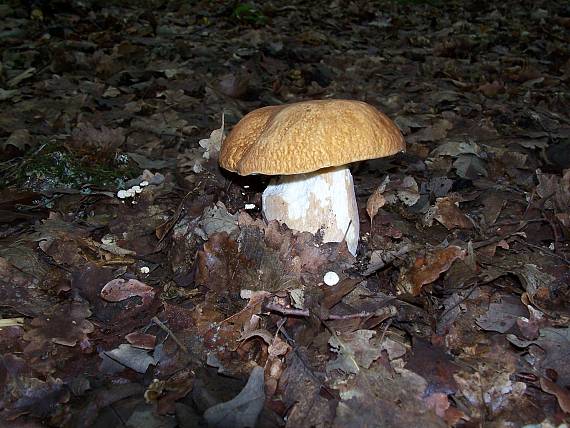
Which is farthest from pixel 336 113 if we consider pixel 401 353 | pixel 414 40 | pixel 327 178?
pixel 414 40

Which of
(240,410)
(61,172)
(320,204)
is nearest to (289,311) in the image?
(240,410)

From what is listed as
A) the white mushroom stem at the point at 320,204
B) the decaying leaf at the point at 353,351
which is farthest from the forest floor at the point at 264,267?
the white mushroom stem at the point at 320,204

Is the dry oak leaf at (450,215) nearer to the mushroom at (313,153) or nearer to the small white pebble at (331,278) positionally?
the mushroom at (313,153)

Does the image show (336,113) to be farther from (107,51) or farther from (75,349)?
(107,51)

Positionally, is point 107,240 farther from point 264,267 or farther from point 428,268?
point 428,268

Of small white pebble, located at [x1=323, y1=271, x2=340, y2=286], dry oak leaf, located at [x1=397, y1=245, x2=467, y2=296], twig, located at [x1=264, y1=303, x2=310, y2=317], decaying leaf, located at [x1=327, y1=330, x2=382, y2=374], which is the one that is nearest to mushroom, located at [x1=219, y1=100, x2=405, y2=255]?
small white pebble, located at [x1=323, y1=271, x2=340, y2=286]

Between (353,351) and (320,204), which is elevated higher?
(320,204)
